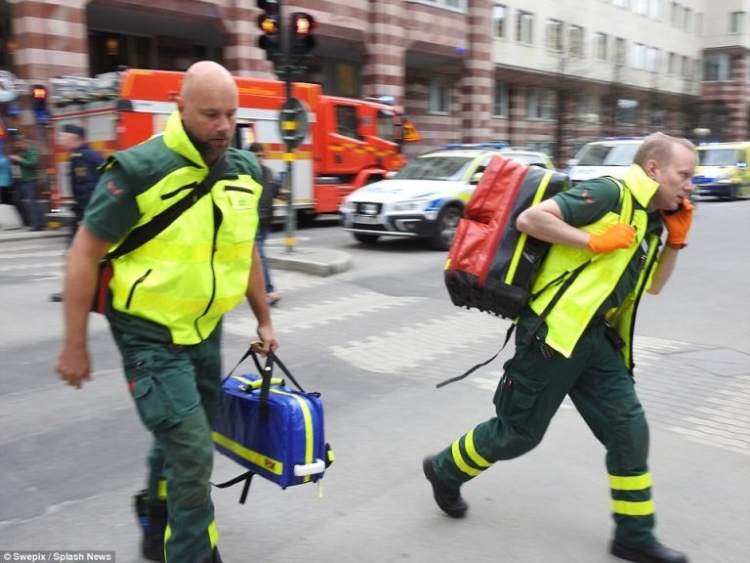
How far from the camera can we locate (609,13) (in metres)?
43.6

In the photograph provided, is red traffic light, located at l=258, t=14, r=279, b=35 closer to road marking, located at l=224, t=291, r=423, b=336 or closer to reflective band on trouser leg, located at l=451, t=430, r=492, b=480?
road marking, located at l=224, t=291, r=423, b=336

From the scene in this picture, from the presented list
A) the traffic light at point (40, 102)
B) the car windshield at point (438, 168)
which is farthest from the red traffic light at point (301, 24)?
the traffic light at point (40, 102)

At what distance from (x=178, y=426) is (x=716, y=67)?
201 ft

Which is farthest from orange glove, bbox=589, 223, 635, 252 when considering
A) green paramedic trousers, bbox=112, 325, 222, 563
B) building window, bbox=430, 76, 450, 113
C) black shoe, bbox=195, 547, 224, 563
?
building window, bbox=430, 76, 450, 113

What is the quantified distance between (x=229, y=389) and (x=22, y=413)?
2.47 metres

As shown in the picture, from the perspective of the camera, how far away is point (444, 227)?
12.7 meters

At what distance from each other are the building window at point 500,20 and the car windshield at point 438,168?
912 inches

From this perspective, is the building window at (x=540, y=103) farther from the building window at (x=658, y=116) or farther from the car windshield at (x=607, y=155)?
the car windshield at (x=607, y=155)

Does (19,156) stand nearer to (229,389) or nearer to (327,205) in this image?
(327,205)

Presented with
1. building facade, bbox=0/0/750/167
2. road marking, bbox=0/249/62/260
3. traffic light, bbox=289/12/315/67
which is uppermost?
building facade, bbox=0/0/750/167

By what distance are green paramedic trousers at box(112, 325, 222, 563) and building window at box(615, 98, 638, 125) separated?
142 feet

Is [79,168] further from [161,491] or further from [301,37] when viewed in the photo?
[161,491]

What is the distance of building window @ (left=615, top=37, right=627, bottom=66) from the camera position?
44.2 meters

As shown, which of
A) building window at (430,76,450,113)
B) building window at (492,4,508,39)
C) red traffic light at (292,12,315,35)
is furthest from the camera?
building window at (492,4,508,39)
